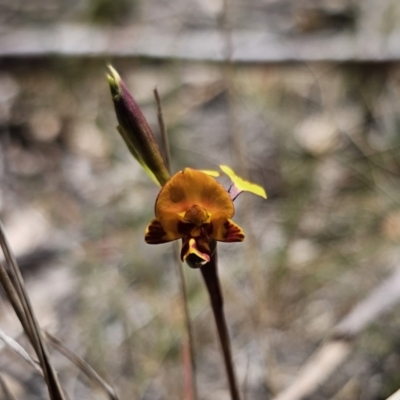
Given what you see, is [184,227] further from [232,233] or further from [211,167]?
[211,167]

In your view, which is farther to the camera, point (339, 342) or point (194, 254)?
point (339, 342)

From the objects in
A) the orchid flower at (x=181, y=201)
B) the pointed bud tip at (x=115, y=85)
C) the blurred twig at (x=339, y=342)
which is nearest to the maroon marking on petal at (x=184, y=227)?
the orchid flower at (x=181, y=201)

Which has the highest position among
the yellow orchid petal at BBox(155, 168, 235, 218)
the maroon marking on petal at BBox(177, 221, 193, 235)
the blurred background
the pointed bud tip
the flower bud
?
the blurred background

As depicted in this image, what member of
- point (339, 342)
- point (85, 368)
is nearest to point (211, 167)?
point (339, 342)

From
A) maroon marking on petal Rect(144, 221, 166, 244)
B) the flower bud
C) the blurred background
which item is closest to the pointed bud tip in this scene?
the flower bud

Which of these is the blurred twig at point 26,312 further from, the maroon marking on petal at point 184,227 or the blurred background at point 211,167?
the blurred background at point 211,167

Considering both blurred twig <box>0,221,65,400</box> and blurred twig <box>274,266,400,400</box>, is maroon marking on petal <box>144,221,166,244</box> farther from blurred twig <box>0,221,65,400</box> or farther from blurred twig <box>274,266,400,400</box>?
blurred twig <box>274,266,400,400</box>
